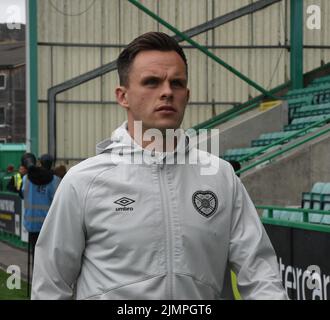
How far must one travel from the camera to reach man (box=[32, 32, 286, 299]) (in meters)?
3.21

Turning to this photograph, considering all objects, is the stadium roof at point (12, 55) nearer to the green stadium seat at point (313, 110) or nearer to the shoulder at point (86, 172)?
the green stadium seat at point (313, 110)

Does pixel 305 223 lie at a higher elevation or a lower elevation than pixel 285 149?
lower

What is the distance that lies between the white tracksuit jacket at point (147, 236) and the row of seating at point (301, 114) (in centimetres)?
1505

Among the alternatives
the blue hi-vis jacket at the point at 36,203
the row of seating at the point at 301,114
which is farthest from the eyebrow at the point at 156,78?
the row of seating at the point at 301,114

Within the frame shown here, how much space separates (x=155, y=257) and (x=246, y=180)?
14437 mm

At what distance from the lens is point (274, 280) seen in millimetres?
3289

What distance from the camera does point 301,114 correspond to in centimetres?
2062

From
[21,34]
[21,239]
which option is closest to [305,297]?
[21,239]

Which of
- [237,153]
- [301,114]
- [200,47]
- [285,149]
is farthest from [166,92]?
[200,47]

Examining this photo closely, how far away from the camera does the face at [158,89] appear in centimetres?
324

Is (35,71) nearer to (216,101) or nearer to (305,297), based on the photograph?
(216,101)

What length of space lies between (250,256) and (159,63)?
0.71 m

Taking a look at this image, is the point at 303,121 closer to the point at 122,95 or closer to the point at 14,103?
the point at 122,95
